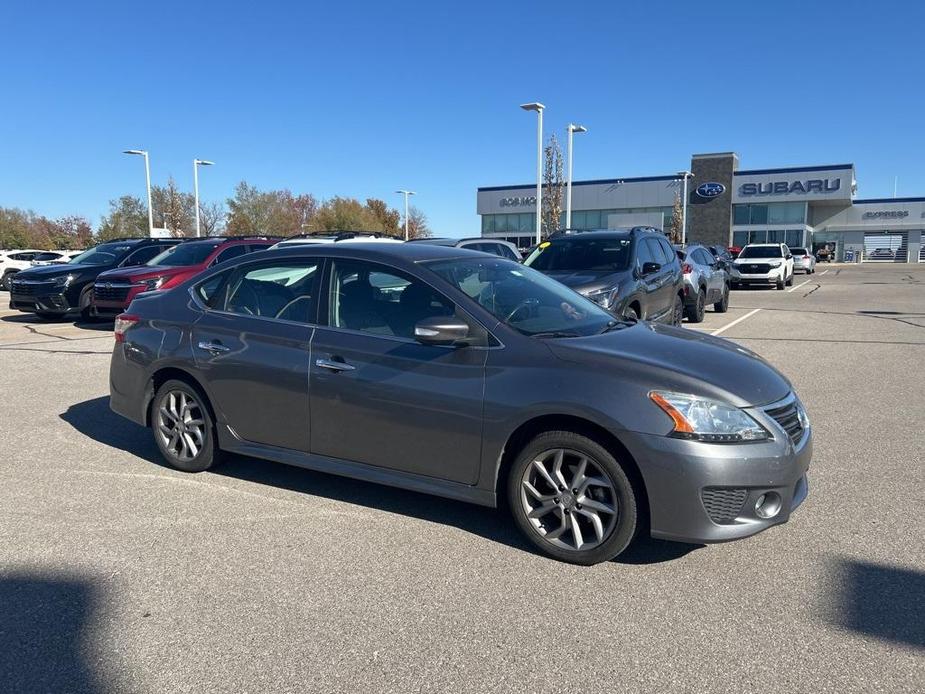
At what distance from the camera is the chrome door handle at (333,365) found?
4.34 m

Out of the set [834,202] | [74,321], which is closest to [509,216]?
[834,202]

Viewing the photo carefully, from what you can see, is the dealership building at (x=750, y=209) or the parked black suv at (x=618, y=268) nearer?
the parked black suv at (x=618, y=268)

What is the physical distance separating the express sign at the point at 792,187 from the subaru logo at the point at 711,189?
5.05ft

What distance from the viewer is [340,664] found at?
2.92 metres

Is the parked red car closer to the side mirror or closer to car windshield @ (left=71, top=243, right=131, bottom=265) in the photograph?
car windshield @ (left=71, top=243, right=131, bottom=265)

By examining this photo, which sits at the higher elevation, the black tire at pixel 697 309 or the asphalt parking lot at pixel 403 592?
the black tire at pixel 697 309

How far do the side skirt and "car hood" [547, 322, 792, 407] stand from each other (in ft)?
3.00

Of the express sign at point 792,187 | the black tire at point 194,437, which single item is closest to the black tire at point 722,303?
the black tire at point 194,437

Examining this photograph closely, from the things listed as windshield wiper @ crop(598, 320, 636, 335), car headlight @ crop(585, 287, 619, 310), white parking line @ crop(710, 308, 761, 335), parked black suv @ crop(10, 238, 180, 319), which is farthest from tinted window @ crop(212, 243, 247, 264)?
windshield wiper @ crop(598, 320, 636, 335)

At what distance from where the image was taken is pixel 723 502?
139 inches

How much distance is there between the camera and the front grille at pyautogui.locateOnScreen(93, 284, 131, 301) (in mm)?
12891

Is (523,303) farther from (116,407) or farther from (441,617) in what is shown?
(116,407)

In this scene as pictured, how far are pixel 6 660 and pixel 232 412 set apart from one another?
2.12 meters

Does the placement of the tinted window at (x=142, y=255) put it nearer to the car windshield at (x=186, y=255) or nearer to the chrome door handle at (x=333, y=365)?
the car windshield at (x=186, y=255)
